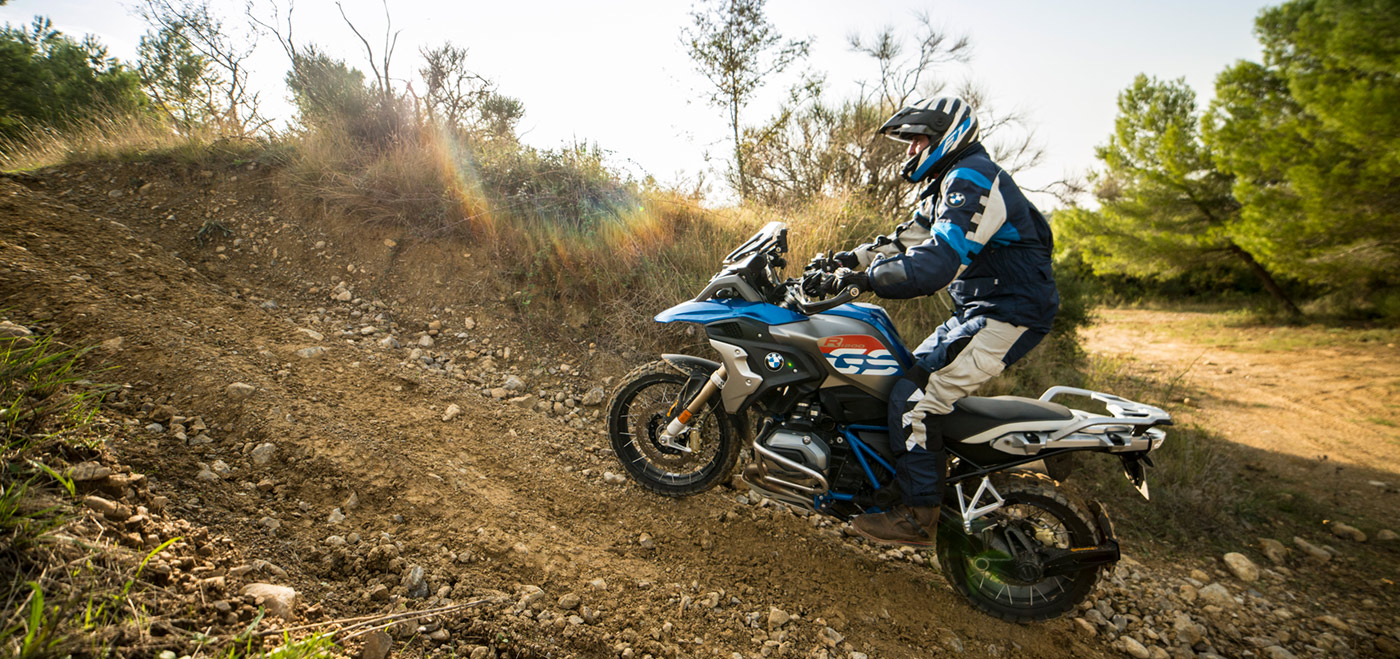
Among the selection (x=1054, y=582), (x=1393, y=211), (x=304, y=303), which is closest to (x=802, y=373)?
(x=1054, y=582)

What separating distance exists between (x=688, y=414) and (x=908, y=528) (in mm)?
1255

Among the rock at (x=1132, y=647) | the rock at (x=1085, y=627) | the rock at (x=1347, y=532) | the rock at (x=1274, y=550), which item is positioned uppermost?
the rock at (x=1085, y=627)

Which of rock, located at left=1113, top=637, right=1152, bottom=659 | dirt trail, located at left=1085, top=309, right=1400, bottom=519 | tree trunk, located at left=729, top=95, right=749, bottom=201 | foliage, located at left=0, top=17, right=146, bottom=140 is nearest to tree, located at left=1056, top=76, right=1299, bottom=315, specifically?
dirt trail, located at left=1085, top=309, right=1400, bottom=519

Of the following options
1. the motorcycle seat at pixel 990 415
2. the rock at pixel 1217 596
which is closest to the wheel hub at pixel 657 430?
the motorcycle seat at pixel 990 415

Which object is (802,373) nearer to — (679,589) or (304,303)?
(679,589)

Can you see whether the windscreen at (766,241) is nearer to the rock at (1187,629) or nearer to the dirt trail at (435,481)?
the dirt trail at (435,481)

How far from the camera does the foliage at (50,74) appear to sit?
46.4 ft

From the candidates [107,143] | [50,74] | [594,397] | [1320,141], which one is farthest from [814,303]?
[50,74]

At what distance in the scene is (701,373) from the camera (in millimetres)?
3176

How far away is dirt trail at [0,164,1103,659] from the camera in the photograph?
92.2 inches

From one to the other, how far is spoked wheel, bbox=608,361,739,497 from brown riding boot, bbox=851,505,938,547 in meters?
0.85

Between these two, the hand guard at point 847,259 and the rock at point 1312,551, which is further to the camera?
the rock at point 1312,551

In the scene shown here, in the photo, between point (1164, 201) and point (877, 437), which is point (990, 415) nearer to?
point (877, 437)

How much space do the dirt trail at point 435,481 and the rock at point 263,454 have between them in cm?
1
